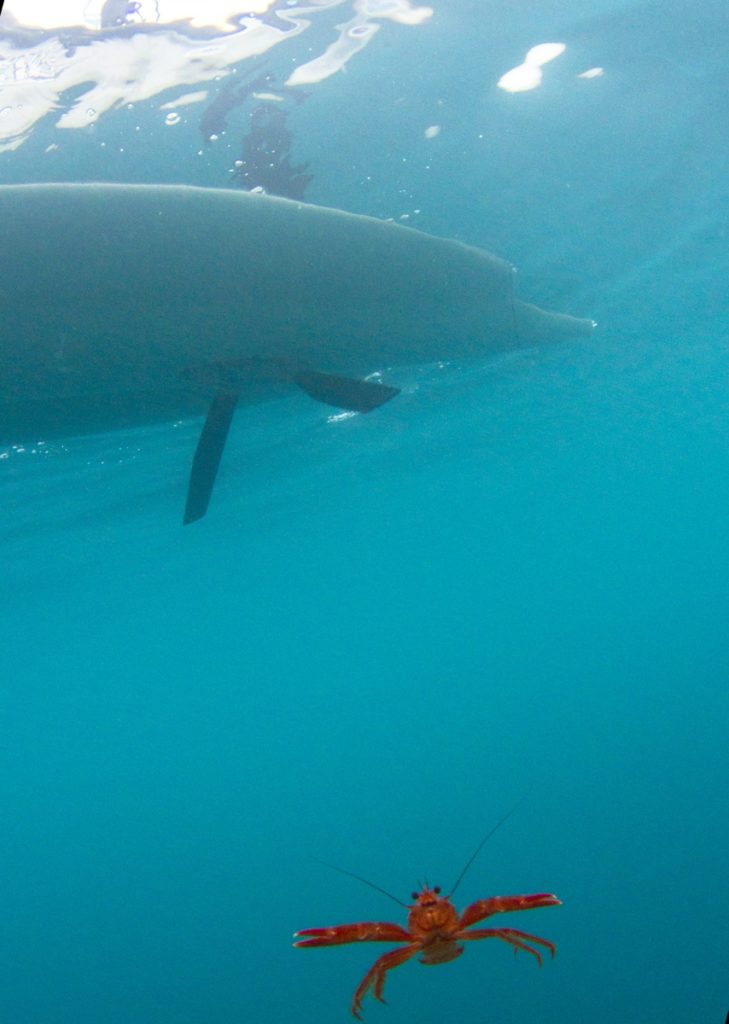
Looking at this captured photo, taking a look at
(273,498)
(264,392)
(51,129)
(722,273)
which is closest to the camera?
(264,392)

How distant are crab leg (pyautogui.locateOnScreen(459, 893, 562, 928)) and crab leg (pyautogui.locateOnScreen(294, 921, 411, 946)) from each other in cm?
57

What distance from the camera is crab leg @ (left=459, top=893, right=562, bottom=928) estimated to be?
18.4 feet

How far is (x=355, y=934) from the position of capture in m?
5.69

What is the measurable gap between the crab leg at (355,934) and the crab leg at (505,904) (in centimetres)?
57

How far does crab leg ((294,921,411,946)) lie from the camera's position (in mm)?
5516

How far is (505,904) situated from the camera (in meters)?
5.67

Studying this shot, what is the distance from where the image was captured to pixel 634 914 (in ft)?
63.0

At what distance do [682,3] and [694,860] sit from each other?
2110cm

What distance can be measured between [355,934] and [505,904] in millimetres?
1150

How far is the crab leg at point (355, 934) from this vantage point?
5.52 m

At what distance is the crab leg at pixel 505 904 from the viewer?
560 cm

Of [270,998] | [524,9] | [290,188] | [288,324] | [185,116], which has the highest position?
[524,9]

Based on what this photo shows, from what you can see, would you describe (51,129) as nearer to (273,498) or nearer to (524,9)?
(524,9)

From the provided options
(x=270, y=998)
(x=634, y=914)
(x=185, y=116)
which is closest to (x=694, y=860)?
(x=634, y=914)
